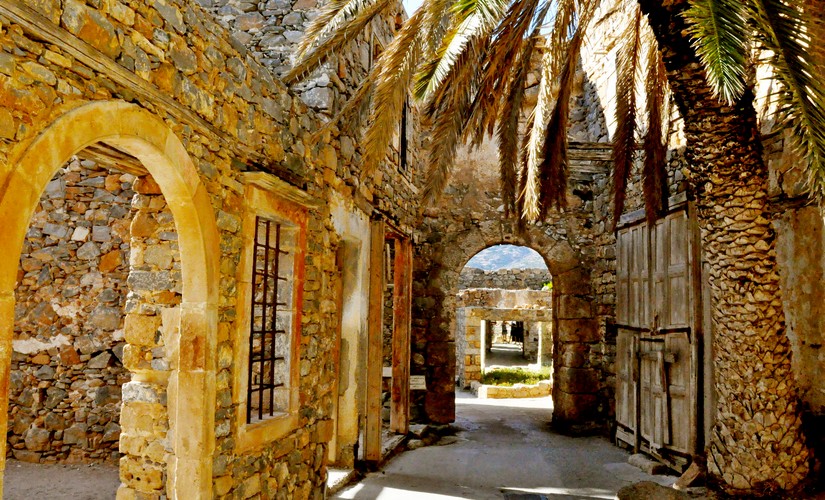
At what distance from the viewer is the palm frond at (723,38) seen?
317cm

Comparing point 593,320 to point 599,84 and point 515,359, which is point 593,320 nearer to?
point 599,84

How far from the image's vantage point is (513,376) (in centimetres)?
1552

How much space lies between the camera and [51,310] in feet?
20.7

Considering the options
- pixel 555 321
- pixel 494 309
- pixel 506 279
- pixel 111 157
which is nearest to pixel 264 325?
pixel 111 157

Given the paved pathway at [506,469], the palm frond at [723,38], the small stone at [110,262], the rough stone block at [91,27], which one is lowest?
the paved pathway at [506,469]

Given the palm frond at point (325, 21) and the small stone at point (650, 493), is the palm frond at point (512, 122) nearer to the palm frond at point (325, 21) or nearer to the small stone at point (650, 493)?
the palm frond at point (325, 21)

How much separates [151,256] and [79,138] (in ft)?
4.69

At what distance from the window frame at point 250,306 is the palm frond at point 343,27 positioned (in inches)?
39.2

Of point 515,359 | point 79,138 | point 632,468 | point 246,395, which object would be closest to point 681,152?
point 632,468

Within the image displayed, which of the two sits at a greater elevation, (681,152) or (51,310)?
(681,152)

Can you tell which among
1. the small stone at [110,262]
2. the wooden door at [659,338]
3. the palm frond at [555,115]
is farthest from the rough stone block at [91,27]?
the wooden door at [659,338]

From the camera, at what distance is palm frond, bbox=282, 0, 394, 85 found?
14.6ft

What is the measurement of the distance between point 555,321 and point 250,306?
21.4ft

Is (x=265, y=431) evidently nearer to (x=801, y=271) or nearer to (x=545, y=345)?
(x=801, y=271)
